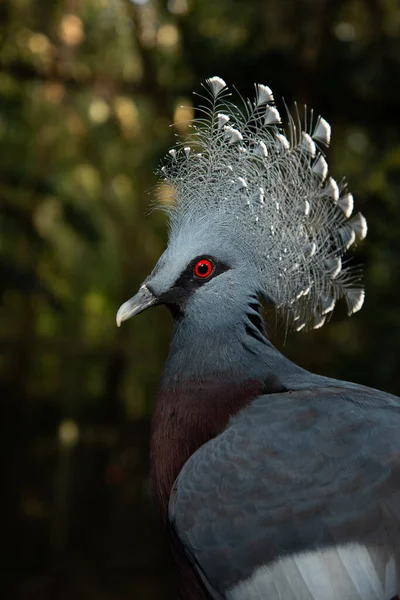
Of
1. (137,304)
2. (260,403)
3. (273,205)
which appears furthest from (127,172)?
(260,403)

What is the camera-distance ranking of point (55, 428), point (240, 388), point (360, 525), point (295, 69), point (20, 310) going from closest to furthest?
point (360, 525), point (240, 388), point (295, 69), point (55, 428), point (20, 310)

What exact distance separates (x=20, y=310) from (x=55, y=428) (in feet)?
18.1

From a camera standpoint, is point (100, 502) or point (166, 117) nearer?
point (100, 502)

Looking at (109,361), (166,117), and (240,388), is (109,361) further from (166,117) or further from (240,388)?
(240,388)

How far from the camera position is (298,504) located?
1.78 meters

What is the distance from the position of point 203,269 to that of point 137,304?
0.19 metres

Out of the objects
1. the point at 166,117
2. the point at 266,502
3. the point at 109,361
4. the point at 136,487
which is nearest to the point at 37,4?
the point at 166,117

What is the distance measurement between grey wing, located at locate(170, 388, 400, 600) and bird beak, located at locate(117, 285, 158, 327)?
0.38m

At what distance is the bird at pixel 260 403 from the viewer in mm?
1762

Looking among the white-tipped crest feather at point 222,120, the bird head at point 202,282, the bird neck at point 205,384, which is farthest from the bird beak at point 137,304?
the white-tipped crest feather at point 222,120

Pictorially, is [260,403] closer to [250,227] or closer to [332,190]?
[250,227]

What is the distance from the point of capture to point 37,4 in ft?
22.8

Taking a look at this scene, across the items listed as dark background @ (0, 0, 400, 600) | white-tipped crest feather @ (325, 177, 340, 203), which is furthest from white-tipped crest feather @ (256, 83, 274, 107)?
dark background @ (0, 0, 400, 600)

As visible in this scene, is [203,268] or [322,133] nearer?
[203,268]
